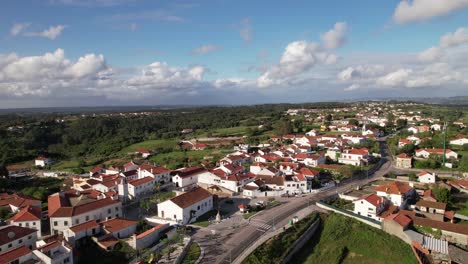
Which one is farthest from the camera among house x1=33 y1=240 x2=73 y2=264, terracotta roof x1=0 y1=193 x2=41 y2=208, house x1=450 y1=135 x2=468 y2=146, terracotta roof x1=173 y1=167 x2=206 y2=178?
house x1=450 y1=135 x2=468 y2=146

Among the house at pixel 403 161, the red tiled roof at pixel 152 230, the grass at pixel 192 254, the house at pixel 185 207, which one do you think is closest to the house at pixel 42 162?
the house at pixel 185 207

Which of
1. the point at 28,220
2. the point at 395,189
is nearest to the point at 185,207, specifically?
the point at 28,220

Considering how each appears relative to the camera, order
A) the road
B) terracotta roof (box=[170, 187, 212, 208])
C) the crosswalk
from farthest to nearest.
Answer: terracotta roof (box=[170, 187, 212, 208]) → the crosswalk → the road

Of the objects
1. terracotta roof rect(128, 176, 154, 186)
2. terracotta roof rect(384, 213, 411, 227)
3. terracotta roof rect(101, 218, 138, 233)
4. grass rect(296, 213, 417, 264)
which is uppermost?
terracotta roof rect(128, 176, 154, 186)

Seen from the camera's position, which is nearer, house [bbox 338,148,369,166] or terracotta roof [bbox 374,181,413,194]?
terracotta roof [bbox 374,181,413,194]

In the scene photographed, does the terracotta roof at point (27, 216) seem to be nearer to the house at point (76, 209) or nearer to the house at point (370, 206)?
the house at point (76, 209)

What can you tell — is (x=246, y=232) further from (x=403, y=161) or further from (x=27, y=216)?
(x=403, y=161)

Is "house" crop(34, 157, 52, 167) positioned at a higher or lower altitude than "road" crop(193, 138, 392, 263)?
lower

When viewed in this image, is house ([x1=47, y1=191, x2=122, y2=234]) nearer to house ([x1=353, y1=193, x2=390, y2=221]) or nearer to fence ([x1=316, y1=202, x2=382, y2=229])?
fence ([x1=316, y1=202, x2=382, y2=229])

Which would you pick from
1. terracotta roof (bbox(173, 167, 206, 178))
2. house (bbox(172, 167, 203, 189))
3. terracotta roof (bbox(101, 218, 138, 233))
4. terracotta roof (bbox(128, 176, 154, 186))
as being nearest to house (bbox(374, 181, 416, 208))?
house (bbox(172, 167, 203, 189))
